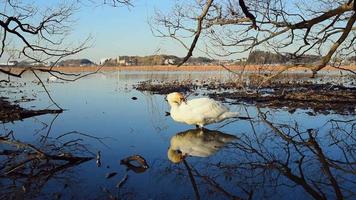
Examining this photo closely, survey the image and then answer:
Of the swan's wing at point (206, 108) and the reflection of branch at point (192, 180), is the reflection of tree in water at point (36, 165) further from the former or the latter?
the swan's wing at point (206, 108)

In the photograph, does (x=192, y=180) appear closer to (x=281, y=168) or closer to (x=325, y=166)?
(x=281, y=168)

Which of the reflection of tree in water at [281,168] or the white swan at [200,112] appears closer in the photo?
the reflection of tree in water at [281,168]

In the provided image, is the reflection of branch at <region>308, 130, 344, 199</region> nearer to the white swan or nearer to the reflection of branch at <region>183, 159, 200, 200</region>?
the reflection of branch at <region>183, 159, 200, 200</region>

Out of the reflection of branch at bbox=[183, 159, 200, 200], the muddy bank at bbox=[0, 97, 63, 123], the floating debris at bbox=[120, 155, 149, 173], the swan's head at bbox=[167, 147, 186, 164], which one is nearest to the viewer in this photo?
the reflection of branch at bbox=[183, 159, 200, 200]

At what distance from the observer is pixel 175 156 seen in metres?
7.62

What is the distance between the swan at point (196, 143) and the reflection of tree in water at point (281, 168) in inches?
11.7

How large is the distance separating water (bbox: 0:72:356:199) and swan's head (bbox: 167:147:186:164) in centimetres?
11

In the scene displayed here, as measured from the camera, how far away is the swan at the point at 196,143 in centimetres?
779

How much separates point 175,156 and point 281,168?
6.26ft

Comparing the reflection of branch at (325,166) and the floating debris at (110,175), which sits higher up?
the reflection of branch at (325,166)

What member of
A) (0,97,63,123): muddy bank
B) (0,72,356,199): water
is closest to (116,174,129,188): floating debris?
(0,72,356,199): water

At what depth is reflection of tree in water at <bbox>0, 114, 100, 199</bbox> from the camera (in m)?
5.85

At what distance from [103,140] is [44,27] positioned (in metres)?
3.34

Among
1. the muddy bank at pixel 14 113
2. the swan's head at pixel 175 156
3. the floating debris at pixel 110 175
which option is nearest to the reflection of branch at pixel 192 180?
the swan's head at pixel 175 156
